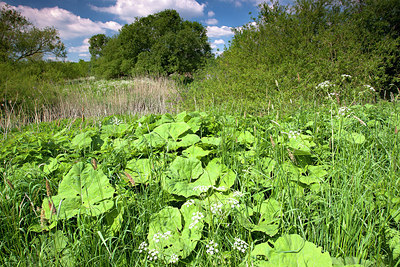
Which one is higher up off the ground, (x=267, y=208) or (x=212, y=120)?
(x=212, y=120)

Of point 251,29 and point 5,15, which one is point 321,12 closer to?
point 251,29

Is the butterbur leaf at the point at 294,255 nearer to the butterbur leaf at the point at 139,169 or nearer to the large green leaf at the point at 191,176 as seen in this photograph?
the large green leaf at the point at 191,176

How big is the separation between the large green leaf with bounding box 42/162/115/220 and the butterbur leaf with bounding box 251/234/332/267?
0.99 m

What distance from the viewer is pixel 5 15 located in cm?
1444

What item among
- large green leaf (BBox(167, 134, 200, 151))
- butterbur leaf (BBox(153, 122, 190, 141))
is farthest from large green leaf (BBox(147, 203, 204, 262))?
butterbur leaf (BBox(153, 122, 190, 141))

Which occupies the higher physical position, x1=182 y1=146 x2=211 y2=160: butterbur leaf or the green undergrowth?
x1=182 y1=146 x2=211 y2=160: butterbur leaf

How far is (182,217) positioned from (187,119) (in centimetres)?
125

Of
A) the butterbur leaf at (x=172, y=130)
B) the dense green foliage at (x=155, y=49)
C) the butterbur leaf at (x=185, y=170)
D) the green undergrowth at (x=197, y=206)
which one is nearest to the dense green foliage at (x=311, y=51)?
the butterbur leaf at (x=172, y=130)

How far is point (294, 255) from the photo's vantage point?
1.04m

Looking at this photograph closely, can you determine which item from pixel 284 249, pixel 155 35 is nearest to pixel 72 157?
pixel 284 249

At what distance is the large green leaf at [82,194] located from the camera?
56.9 inches

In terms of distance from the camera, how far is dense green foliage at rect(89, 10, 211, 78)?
16.6 meters

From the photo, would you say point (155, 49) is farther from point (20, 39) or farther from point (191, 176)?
point (191, 176)

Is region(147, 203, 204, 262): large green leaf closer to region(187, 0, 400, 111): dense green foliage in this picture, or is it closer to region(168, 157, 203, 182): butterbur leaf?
region(168, 157, 203, 182): butterbur leaf
